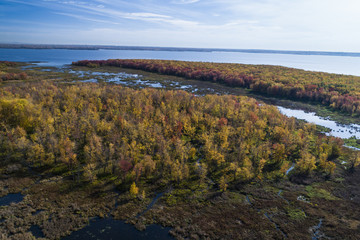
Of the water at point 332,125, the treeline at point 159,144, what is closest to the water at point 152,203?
the treeline at point 159,144

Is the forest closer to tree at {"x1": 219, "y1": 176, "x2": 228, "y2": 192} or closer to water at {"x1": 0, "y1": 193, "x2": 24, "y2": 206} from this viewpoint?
water at {"x1": 0, "y1": 193, "x2": 24, "y2": 206}

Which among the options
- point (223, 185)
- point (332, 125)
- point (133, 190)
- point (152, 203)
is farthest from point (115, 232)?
point (332, 125)

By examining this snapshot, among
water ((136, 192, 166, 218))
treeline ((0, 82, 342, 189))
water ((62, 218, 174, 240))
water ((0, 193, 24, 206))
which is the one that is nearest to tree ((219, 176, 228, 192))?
treeline ((0, 82, 342, 189))

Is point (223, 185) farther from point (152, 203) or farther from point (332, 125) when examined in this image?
point (332, 125)

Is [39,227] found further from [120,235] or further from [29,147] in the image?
[29,147]

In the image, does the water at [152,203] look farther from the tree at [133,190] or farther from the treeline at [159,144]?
the treeline at [159,144]
